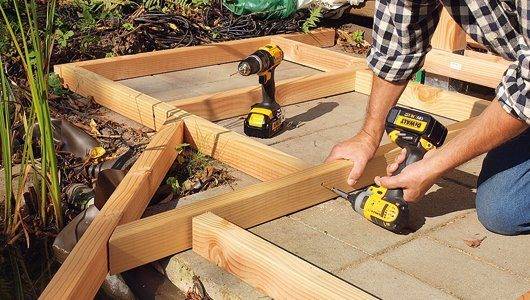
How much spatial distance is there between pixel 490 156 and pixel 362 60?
2.04 meters

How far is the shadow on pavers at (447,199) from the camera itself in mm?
2955

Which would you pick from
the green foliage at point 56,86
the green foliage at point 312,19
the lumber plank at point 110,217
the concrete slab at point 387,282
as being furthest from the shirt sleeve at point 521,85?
the green foliage at point 312,19

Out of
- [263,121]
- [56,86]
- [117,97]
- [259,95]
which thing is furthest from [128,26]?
[263,121]

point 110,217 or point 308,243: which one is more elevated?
point 110,217

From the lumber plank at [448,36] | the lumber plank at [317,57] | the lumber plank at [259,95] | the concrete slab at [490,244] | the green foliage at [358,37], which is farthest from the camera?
the green foliage at [358,37]

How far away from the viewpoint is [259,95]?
13.5 ft

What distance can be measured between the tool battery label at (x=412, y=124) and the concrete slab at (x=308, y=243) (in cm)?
50

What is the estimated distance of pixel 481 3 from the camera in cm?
247

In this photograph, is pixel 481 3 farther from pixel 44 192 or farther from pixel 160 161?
pixel 44 192

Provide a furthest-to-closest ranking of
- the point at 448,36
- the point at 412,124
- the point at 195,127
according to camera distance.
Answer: the point at 448,36, the point at 195,127, the point at 412,124

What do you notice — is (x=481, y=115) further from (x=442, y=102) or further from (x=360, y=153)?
(x=442, y=102)

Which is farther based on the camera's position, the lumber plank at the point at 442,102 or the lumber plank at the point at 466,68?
the lumber plank at the point at 466,68

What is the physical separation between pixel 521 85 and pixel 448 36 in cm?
245

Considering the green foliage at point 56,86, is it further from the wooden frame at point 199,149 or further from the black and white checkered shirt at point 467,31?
the black and white checkered shirt at point 467,31
